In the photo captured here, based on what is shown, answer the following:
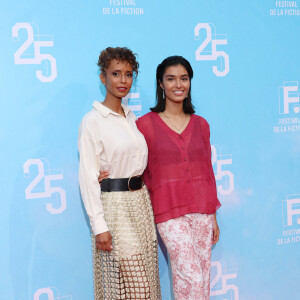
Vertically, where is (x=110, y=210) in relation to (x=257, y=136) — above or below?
below

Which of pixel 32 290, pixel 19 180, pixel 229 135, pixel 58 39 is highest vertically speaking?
pixel 58 39

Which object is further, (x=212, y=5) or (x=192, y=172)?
(x=212, y=5)

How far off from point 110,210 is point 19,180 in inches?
23.4

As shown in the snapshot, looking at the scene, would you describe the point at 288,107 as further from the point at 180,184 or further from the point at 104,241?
the point at 104,241

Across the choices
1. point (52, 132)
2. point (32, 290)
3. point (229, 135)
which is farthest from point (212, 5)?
point (32, 290)

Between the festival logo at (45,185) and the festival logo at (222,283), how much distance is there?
111 centimetres

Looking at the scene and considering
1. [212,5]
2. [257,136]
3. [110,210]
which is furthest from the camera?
[257,136]

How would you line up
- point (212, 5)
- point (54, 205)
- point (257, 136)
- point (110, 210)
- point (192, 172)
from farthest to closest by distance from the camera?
point (257, 136) → point (212, 5) → point (54, 205) → point (192, 172) → point (110, 210)

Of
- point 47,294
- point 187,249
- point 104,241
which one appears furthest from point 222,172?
point 47,294

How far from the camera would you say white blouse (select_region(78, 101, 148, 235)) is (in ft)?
6.61

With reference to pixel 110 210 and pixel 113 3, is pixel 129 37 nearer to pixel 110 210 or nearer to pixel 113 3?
pixel 113 3

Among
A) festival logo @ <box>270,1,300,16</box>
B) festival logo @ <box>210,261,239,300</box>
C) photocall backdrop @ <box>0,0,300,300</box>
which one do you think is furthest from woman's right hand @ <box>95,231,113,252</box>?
festival logo @ <box>270,1,300,16</box>

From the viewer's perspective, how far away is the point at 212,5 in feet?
8.64

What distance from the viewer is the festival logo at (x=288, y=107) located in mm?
2838
